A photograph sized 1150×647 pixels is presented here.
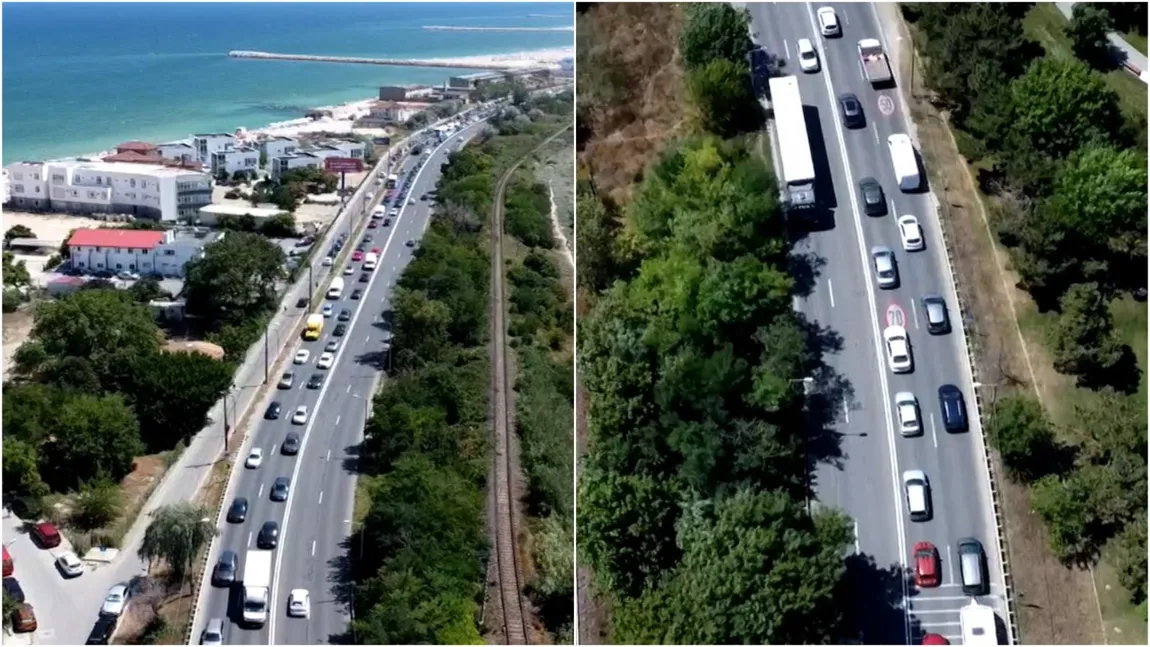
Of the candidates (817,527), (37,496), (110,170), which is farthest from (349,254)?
(817,527)

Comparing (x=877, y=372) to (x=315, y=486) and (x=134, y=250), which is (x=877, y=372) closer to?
(x=315, y=486)

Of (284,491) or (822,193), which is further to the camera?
(822,193)

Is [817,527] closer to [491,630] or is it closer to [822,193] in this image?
[491,630]

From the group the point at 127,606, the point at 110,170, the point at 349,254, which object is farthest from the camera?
the point at 349,254

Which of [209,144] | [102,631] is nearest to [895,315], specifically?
[102,631]

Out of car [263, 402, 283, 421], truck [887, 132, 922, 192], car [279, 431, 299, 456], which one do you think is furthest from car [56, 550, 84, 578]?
truck [887, 132, 922, 192]

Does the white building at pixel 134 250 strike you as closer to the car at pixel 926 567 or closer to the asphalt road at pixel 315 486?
the asphalt road at pixel 315 486

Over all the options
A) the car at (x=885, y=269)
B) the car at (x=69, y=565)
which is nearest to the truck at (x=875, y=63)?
the car at (x=885, y=269)
